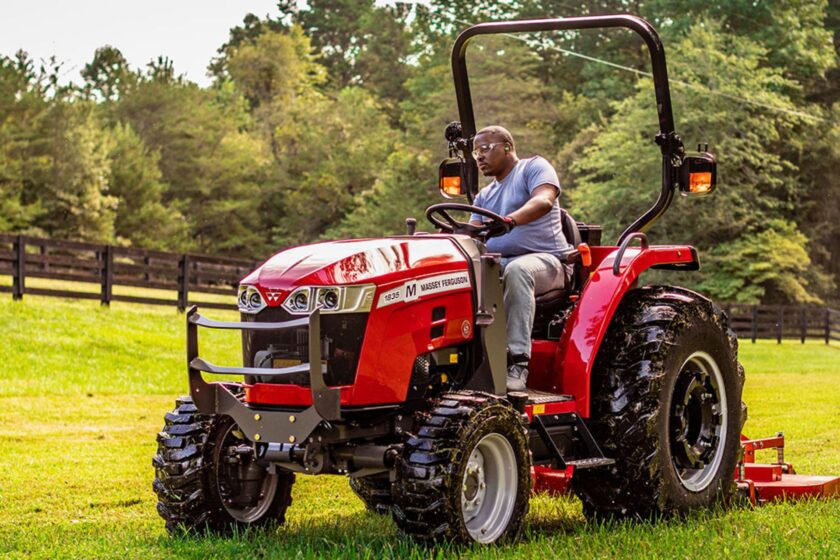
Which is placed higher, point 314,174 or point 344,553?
point 314,174

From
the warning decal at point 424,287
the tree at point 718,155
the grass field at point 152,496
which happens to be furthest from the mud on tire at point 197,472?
the tree at point 718,155

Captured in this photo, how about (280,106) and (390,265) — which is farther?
(280,106)

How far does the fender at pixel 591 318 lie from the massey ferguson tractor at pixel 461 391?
0.01 m

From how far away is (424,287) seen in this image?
5883 mm

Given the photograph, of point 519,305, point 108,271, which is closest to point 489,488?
point 519,305

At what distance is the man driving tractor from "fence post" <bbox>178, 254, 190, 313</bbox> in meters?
21.8

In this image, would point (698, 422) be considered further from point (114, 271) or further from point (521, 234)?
point (114, 271)

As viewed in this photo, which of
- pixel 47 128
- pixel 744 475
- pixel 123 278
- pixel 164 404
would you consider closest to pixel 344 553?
pixel 744 475

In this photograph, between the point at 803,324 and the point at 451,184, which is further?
the point at 803,324

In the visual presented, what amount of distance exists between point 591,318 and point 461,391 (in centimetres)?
106

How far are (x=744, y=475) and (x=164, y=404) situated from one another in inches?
379

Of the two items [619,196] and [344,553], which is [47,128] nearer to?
[619,196]

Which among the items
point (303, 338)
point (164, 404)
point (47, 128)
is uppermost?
point (47, 128)

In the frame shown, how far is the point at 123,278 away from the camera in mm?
27672
